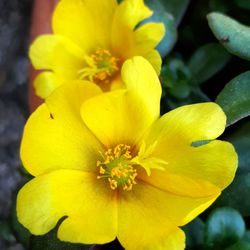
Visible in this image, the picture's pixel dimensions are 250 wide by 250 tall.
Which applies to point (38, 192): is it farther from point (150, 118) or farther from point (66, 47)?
point (66, 47)

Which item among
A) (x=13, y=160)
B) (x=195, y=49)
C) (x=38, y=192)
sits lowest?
(x=13, y=160)

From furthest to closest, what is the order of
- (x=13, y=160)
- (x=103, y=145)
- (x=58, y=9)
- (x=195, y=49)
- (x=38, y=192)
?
(x=13, y=160)
(x=195, y=49)
(x=58, y=9)
(x=103, y=145)
(x=38, y=192)

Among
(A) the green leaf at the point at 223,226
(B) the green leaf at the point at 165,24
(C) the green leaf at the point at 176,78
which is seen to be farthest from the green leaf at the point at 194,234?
(B) the green leaf at the point at 165,24

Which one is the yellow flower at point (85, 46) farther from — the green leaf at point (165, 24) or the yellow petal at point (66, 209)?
the yellow petal at point (66, 209)

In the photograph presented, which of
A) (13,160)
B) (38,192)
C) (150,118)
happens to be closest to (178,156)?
(150,118)

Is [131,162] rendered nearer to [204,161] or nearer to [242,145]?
[204,161]

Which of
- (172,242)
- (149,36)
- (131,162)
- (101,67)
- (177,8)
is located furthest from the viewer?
(177,8)

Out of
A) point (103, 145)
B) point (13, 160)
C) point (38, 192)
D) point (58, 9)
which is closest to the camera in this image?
point (38, 192)

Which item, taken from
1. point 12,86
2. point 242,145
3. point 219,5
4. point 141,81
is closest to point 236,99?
point 242,145
